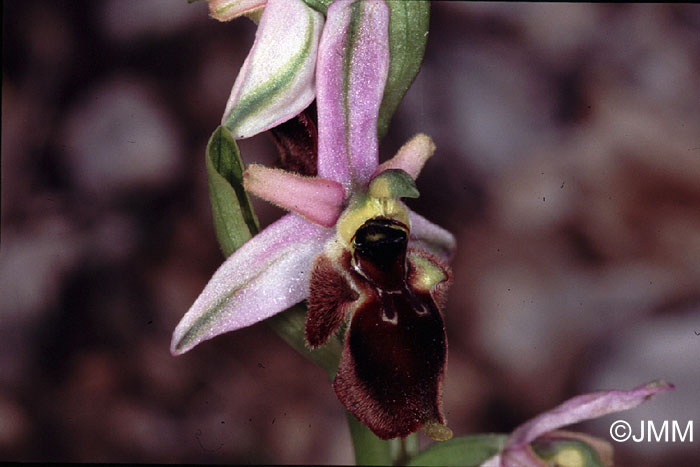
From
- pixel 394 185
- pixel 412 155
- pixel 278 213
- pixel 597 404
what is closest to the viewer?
pixel 394 185

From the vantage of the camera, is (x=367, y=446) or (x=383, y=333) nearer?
(x=383, y=333)

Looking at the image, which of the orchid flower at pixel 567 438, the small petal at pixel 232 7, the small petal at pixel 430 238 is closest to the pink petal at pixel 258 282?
the small petal at pixel 430 238

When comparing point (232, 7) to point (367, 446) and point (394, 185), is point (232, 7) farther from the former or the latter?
point (367, 446)

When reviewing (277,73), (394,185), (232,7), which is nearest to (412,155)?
(394,185)

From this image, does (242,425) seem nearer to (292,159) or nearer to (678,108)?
(292,159)

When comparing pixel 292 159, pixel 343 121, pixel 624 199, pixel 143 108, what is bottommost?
pixel 624 199

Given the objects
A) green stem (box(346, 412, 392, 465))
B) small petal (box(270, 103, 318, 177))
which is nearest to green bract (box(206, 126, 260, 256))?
small petal (box(270, 103, 318, 177))

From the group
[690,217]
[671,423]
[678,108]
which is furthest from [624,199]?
[671,423]
